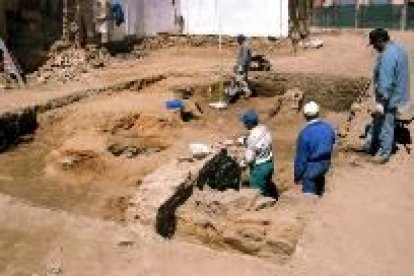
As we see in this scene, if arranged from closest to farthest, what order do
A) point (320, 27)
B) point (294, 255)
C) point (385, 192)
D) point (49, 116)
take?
point (294, 255)
point (385, 192)
point (49, 116)
point (320, 27)

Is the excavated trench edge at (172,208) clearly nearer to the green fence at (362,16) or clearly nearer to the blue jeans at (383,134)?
the blue jeans at (383,134)

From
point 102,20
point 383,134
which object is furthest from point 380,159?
point 102,20

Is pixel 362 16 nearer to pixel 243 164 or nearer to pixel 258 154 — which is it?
pixel 243 164

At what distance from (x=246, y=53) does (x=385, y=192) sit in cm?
923

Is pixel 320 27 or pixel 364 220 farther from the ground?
pixel 320 27

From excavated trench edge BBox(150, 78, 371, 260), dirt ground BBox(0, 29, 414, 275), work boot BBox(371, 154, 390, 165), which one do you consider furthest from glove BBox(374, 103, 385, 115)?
excavated trench edge BBox(150, 78, 371, 260)

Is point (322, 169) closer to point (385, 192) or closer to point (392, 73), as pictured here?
point (385, 192)

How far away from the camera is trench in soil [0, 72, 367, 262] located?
27.5 ft

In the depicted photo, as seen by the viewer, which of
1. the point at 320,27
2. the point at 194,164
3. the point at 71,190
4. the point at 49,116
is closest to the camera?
the point at 194,164

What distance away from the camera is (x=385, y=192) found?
897 cm

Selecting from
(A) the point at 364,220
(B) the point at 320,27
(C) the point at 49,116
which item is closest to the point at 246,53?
(C) the point at 49,116

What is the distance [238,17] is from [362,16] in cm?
1163

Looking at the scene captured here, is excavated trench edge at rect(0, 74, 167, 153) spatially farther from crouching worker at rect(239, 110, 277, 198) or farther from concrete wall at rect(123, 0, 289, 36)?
concrete wall at rect(123, 0, 289, 36)

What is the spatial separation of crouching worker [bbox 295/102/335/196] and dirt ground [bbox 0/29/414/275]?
27cm
